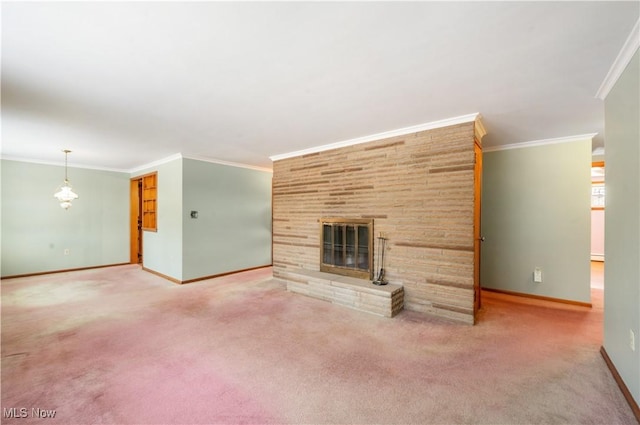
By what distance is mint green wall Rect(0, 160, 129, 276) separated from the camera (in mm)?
5574

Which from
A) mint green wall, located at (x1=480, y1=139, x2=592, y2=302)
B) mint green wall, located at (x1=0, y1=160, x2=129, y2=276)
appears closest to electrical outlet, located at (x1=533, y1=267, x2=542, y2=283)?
mint green wall, located at (x1=480, y1=139, x2=592, y2=302)

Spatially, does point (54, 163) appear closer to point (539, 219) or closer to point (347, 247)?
point (347, 247)

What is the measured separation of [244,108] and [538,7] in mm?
2480

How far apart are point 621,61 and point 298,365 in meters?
3.39

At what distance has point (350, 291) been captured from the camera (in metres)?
3.84

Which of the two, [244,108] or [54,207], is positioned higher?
[244,108]

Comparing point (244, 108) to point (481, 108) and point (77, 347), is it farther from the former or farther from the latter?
point (77, 347)

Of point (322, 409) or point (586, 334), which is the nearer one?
point (322, 409)

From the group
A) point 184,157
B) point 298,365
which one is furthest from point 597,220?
point 184,157

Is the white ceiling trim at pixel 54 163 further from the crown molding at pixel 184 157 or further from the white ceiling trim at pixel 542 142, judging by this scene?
the white ceiling trim at pixel 542 142

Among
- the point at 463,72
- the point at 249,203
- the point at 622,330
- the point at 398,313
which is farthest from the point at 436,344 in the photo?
the point at 249,203

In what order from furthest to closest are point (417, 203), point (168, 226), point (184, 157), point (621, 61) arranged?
point (168, 226) → point (184, 157) → point (417, 203) → point (621, 61)

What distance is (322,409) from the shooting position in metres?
1.86

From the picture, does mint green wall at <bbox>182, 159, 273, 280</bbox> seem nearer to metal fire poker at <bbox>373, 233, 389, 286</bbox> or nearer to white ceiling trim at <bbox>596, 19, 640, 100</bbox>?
metal fire poker at <bbox>373, 233, 389, 286</bbox>
